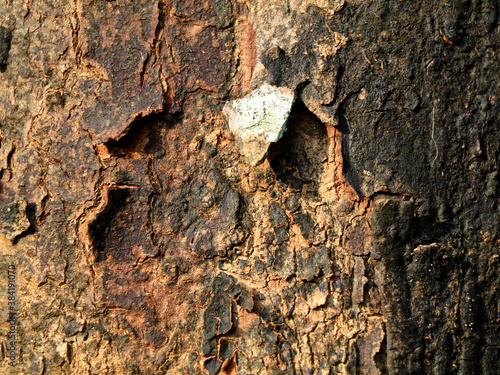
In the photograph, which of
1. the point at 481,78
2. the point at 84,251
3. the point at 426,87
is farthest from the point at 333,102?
the point at 84,251

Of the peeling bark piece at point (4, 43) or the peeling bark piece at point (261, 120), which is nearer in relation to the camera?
the peeling bark piece at point (261, 120)

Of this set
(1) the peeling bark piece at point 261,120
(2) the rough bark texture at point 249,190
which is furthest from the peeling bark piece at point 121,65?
(1) the peeling bark piece at point 261,120

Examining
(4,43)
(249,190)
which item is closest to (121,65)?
(4,43)

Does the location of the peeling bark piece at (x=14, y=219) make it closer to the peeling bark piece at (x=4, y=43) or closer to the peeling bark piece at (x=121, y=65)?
the peeling bark piece at (x=121, y=65)

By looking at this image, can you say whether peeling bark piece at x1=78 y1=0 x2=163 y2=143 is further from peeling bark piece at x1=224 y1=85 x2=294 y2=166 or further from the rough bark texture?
peeling bark piece at x1=224 y1=85 x2=294 y2=166

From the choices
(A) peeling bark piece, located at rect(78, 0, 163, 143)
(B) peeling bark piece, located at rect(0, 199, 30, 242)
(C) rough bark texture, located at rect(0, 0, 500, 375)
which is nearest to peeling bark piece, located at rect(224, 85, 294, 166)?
(C) rough bark texture, located at rect(0, 0, 500, 375)

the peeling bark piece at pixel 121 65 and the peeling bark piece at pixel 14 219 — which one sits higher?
the peeling bark piece at pixel 121 65

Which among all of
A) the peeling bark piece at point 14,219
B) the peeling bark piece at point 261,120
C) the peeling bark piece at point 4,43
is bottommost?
the peeling bark piece at point 14,219
